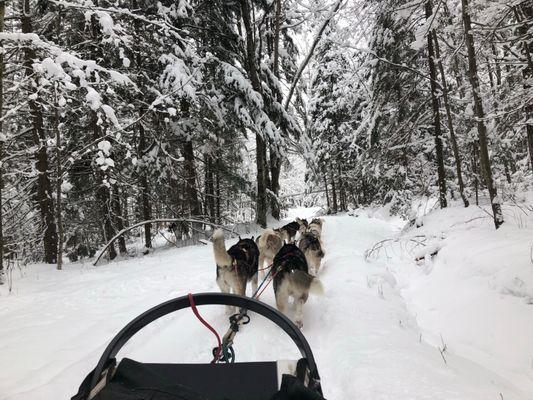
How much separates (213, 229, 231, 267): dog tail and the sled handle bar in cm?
282

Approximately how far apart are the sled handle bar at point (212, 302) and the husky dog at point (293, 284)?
9.46 ft

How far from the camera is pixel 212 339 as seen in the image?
14.5 feet

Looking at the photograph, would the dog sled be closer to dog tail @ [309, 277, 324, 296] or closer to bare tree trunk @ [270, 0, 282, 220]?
dog tail @ [309, 277, 324, 296]

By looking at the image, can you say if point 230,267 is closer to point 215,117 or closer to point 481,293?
point 481,293

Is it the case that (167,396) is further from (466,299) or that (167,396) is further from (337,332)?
(466,299)

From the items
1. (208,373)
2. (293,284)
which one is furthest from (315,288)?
(208,373)

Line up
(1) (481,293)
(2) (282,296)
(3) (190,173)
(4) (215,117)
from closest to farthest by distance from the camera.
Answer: (2) (282,296) < (1) (481,293) < (4) (215,117) < (3) (190,173)

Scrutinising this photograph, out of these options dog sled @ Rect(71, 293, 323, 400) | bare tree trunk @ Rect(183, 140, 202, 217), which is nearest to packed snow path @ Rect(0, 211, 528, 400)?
dog sled @ Rect(71, 293, 323, 400)

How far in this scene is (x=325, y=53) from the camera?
2898 centimetres

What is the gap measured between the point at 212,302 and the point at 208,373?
1.30 feet

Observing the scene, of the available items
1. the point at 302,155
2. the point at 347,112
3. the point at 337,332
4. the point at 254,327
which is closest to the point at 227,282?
the point at 254,327

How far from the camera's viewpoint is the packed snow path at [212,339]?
3.17 metres

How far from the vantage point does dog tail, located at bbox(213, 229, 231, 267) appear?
4879mm

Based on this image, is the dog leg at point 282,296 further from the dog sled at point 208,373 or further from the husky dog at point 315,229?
the husky dog at point 315,229
